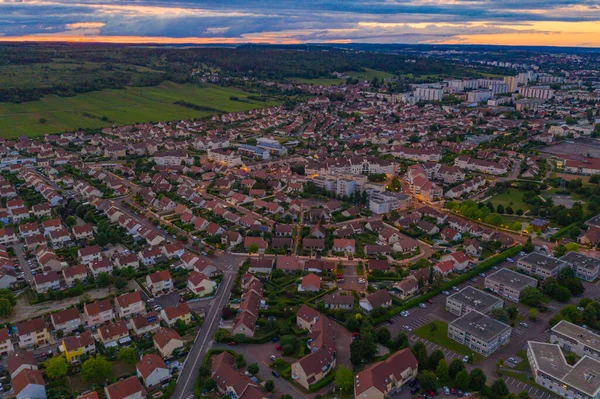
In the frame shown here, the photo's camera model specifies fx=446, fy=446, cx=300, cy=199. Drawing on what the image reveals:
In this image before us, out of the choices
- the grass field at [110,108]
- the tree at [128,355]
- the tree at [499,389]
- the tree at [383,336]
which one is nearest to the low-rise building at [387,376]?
the tree at [383,336]

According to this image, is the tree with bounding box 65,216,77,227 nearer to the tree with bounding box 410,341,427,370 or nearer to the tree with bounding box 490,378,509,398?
the tree with bounding box 410,341,427,370

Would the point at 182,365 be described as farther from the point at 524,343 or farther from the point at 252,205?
the point at 252,205

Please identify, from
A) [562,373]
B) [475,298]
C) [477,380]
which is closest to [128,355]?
[477,380]

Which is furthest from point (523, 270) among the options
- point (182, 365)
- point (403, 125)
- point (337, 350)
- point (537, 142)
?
point (403, 125)

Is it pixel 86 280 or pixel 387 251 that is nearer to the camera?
pixel 86 280

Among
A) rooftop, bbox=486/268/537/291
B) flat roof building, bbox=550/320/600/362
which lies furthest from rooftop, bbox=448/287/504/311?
flat roof building, bbox=550/320/600/362

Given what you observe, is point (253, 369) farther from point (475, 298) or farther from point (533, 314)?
point (533, 314)
